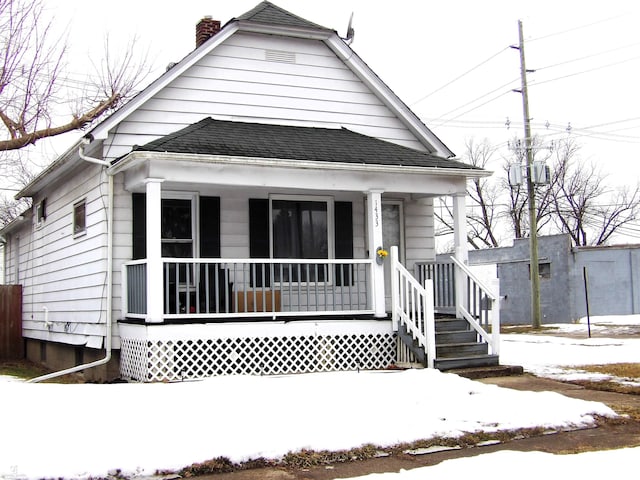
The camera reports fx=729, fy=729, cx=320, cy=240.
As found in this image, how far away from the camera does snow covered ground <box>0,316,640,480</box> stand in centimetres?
611

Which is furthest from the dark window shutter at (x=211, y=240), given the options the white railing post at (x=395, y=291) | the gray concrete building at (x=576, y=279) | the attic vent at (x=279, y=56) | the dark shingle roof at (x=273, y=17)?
the gray concrete building at (x=576, y=279)

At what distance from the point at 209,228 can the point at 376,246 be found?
9.38 feet

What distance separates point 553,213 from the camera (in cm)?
5244

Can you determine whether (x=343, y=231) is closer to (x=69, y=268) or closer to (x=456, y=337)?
(x=456, y=337)

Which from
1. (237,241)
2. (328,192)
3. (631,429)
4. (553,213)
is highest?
(553,213)

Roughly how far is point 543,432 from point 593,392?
2758mm

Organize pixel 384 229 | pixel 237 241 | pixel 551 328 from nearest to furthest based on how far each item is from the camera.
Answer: pixel 237 241 → pixel 384 229 → pixel 551 328

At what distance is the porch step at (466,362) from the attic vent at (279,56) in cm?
616

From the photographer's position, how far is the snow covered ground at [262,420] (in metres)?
6.11

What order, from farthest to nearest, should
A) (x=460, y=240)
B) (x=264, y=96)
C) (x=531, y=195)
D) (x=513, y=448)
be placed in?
(x=531, y=195) → (x=264, y=96) → (x=460, y=240) → (x=513, y=448)

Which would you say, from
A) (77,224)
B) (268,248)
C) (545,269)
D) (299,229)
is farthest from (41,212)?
(545,269)

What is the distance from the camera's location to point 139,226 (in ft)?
39.0

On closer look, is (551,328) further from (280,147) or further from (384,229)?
(280,147)

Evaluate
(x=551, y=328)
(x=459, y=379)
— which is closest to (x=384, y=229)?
(x=459, y=379)
